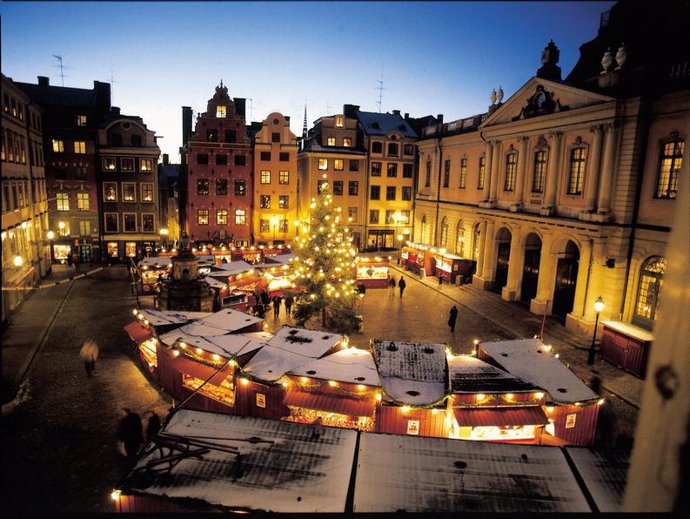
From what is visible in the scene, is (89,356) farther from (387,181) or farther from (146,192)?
(387,181)

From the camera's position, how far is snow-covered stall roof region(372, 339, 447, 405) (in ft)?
42.8

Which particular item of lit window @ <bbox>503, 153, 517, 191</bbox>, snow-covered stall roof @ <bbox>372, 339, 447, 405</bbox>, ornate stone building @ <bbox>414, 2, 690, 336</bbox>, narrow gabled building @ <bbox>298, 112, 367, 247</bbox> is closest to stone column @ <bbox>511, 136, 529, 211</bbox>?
ornate stone building @ <bbox>414, 2, 690, 336</bbox>

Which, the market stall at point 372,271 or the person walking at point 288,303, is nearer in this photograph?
the person walking at point 288,303

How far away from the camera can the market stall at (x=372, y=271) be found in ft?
116

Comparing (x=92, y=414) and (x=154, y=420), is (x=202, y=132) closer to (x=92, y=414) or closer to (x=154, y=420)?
(x=92, y=414)

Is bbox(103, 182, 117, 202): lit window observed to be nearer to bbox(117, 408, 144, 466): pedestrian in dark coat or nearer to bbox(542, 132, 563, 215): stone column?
bbox(117, 408, 144, 466): pedestrian in dark coat

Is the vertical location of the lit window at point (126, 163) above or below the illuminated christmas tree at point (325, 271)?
above

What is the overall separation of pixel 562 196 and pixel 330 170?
27917 millimetres

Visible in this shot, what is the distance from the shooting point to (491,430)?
13062mm

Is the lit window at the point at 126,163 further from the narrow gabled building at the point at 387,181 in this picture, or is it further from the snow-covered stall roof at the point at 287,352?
the snow-covered stall roof at the point at 287,352

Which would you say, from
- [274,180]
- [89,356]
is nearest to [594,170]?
[89,356]

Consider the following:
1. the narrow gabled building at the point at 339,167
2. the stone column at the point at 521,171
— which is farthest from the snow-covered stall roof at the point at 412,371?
the narrow gabled building at the point at 339,167

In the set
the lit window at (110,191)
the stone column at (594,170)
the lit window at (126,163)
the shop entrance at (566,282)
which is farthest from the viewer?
the lit window at (126,163)

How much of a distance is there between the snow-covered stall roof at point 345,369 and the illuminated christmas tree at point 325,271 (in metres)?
9.40
